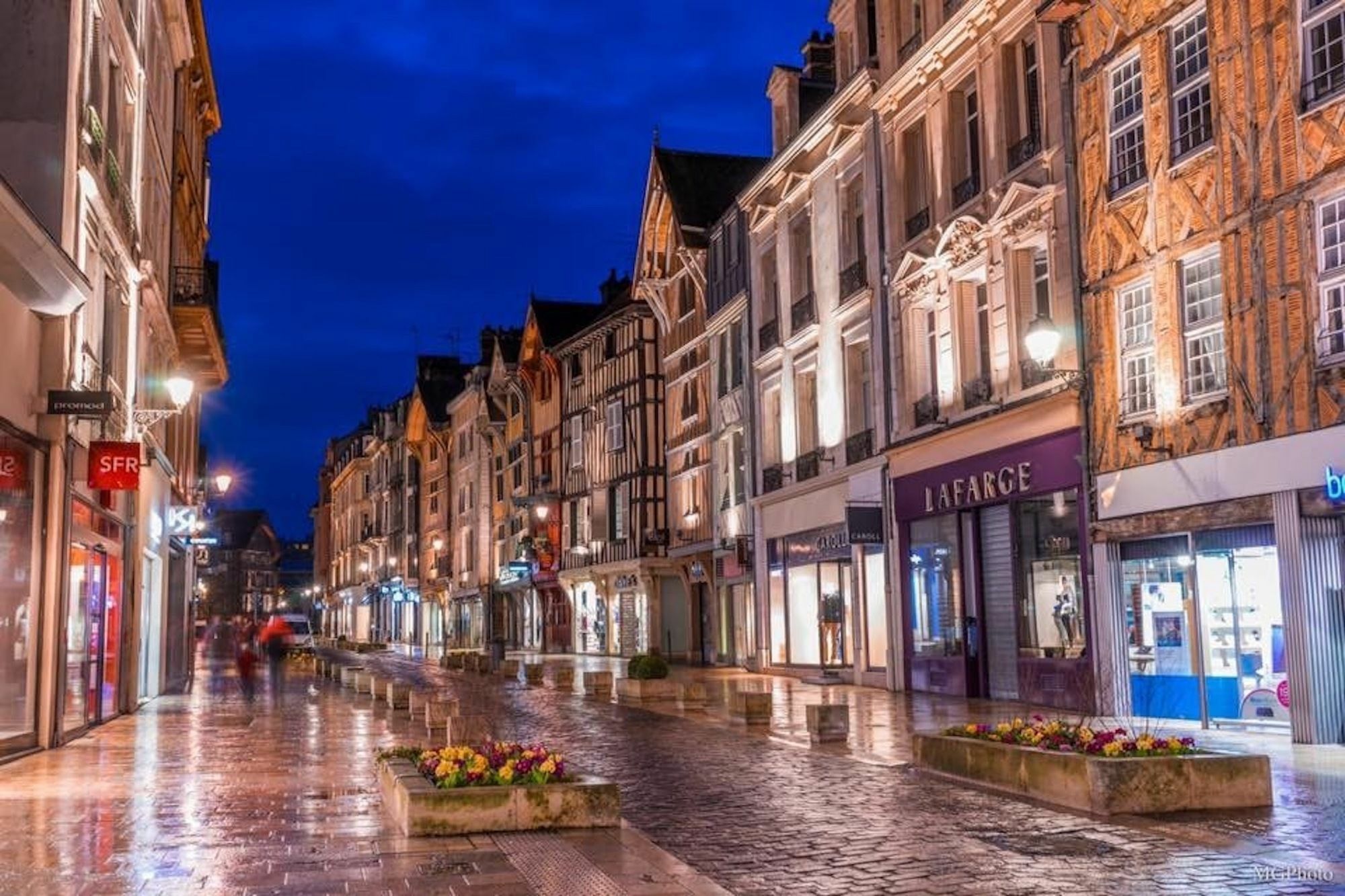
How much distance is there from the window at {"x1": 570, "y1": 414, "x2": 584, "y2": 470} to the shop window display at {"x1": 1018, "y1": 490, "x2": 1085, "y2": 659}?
36177mm

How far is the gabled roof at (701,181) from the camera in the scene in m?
44.2

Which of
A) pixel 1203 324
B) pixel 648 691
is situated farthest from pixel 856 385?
pixel 1203 324

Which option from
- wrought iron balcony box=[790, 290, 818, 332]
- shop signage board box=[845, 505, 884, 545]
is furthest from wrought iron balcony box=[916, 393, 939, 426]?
wrought iron balcony box=[790, 290, 818, 332]

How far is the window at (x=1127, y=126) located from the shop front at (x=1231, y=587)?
4.14 meters

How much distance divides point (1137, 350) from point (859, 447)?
1075cm

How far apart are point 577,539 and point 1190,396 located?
41.4 m

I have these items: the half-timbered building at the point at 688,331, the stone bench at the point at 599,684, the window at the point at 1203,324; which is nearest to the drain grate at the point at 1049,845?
the window at the point at 1203,324

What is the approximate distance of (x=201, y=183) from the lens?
40.5m

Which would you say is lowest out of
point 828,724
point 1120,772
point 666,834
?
point 666,834

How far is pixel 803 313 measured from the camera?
109ft

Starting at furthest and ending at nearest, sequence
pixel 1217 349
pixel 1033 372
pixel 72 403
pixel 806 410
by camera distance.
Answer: pixel 806 410 < pixel 1033 372 < pixel 1217 349 < pixel 72 403

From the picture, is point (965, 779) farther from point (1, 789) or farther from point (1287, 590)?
point (1, 789)

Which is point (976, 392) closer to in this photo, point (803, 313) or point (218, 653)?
point (803, 313)

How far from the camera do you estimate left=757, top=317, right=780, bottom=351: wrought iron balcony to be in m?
35.0
